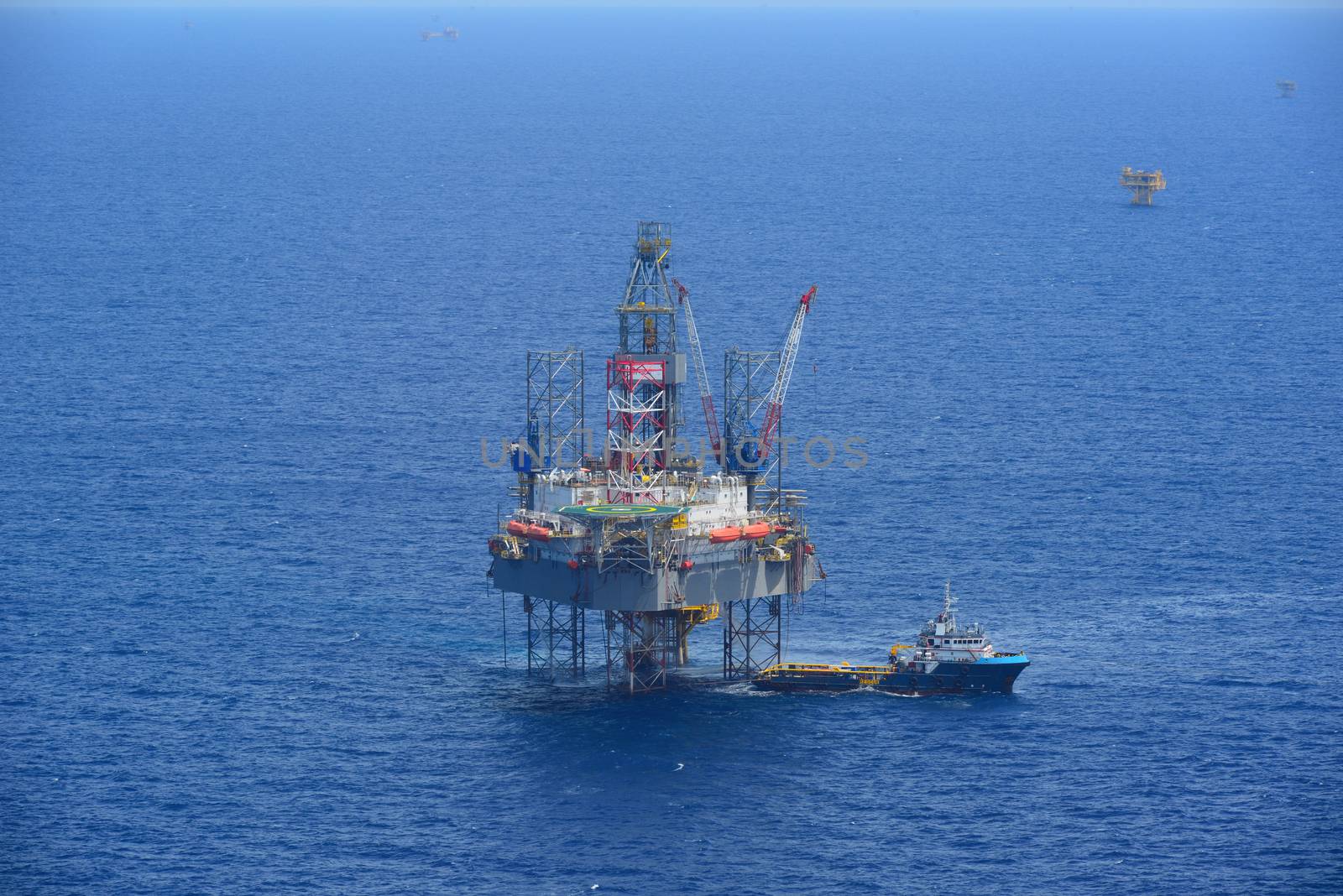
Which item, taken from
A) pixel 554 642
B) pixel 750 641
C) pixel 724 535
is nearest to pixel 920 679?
pixel 724 535

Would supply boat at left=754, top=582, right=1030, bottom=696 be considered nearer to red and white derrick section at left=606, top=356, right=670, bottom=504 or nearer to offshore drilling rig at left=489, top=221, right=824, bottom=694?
offshore drilling rig at left=489, top=221, right=824, bottom=694

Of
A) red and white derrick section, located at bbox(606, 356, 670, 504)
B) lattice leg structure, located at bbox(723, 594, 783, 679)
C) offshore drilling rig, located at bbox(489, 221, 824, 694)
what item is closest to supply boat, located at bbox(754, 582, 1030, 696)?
lattice leg structure, located at bbox(723, 594, 783, 679)

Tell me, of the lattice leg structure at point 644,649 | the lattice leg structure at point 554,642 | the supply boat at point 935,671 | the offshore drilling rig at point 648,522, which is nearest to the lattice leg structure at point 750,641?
the offshore drilling rig at point 648,522

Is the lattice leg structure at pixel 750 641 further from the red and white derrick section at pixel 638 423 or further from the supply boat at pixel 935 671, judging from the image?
the red and white derrick section at pixel 638 423

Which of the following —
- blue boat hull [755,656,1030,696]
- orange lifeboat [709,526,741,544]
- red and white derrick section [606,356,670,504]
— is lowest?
blue boat hull [755,656,1030,696]

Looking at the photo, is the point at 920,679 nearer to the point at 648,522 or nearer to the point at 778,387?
the point at 648,522

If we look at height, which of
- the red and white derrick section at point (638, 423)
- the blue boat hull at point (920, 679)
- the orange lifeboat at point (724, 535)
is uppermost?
the red and white derrick section at point (638, 423)
